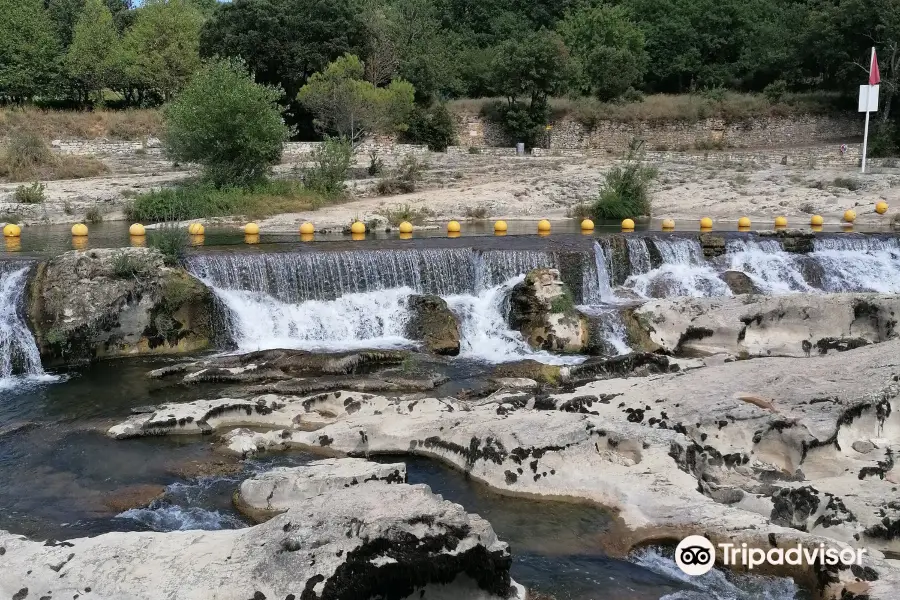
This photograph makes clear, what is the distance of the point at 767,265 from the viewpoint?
48.8 feet

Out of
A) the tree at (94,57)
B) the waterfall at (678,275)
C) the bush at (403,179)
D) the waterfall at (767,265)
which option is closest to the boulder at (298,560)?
the waterfall at (678,275)

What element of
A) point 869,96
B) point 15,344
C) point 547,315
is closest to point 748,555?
point 547,315

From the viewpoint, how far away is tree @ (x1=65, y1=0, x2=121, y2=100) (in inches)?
1307

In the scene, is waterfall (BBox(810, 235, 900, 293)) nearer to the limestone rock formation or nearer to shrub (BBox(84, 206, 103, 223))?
the limestone rock formation

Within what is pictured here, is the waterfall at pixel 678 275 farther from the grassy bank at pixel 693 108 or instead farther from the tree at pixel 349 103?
the grassy bank at pixel 693 108

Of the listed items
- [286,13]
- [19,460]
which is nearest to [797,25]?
[286,13]

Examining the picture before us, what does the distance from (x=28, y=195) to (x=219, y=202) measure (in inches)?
176

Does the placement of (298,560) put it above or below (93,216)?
below

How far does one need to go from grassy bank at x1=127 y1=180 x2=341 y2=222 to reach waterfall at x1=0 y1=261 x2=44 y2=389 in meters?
7.14

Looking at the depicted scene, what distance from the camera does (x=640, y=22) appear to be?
40.1 m

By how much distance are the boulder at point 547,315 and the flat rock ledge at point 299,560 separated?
7.08m

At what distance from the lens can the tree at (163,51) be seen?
110 ft

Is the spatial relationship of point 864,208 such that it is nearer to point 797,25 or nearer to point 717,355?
point 717,355

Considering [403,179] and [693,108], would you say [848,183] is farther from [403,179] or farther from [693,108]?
[403,179]
